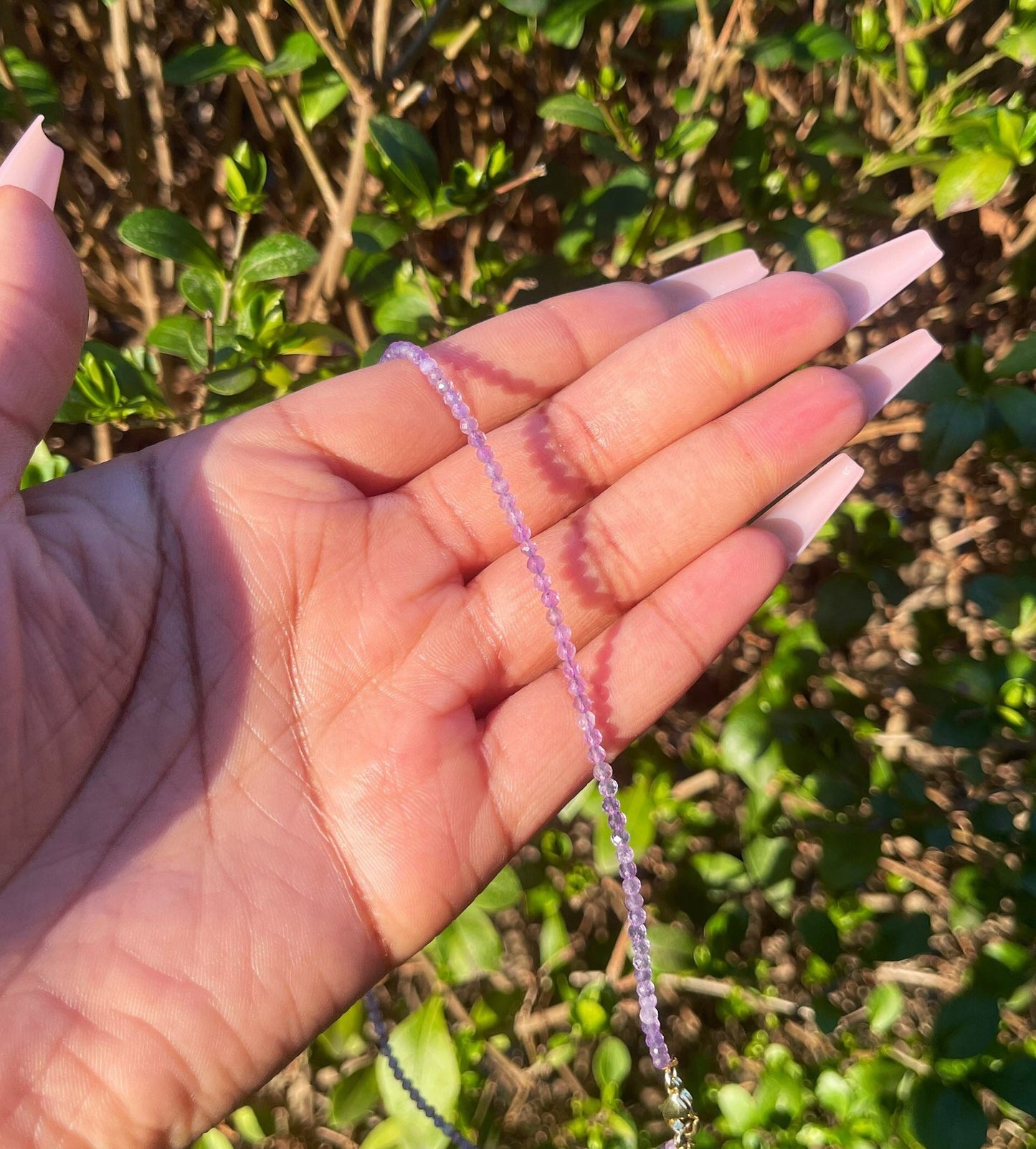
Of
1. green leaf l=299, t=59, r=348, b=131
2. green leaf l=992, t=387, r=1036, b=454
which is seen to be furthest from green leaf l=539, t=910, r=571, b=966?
green leaf l=299, t=59, r=348, b=131

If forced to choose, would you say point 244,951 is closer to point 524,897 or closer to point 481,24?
point 524,897

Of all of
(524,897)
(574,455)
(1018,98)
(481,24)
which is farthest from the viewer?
(524,897)

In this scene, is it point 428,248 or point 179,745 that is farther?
point 428,248

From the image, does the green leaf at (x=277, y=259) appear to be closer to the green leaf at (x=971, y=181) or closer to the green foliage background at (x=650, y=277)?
the green foliage background at (x=650, y=277)

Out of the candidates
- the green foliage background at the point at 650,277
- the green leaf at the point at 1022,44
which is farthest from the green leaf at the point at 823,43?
the green leaf at the point at 1022,44

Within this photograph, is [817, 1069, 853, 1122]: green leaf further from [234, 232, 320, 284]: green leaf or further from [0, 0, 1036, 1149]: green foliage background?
[234, 232, 320, 284]: green leaf

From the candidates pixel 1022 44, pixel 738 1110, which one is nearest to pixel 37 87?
pixel 1022 44

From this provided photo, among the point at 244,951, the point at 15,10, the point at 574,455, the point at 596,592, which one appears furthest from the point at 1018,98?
the point at 15,10
